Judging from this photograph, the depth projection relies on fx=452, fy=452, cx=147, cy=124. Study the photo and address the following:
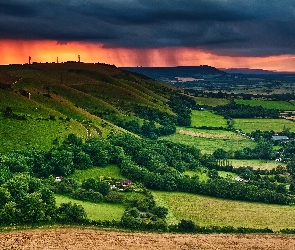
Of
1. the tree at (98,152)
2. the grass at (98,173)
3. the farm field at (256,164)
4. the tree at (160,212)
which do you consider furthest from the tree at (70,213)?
the farm field at (256,164)

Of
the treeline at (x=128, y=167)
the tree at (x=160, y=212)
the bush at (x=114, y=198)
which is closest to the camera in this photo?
the tree at (x=160, y=212)

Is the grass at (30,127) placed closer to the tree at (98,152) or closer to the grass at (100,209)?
the tree at (98,152)

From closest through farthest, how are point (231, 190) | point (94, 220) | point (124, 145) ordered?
point (94, 220) < point (231, 190) < point (124, 145)

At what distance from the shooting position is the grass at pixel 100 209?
9788 cm

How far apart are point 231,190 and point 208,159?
159 feet

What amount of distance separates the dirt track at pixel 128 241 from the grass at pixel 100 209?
810 cm

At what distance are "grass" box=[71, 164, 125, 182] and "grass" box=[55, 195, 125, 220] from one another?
636 inches

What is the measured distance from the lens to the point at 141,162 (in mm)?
143125

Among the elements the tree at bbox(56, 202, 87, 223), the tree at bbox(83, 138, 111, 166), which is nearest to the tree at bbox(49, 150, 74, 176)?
the tree at bbox(83, 138, 111, 166)

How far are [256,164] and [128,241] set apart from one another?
342 ft

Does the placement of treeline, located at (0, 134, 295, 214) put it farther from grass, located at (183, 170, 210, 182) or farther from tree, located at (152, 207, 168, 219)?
tree, located at (152, 207, 168, 219)

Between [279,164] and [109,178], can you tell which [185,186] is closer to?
[109,178]

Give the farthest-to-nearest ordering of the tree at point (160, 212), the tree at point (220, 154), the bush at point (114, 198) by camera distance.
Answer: the tree at point (220, 154), the bush at point (114, 198), the tree at point (160, 212)

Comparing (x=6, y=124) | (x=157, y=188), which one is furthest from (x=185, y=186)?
(x=6, y=124)
